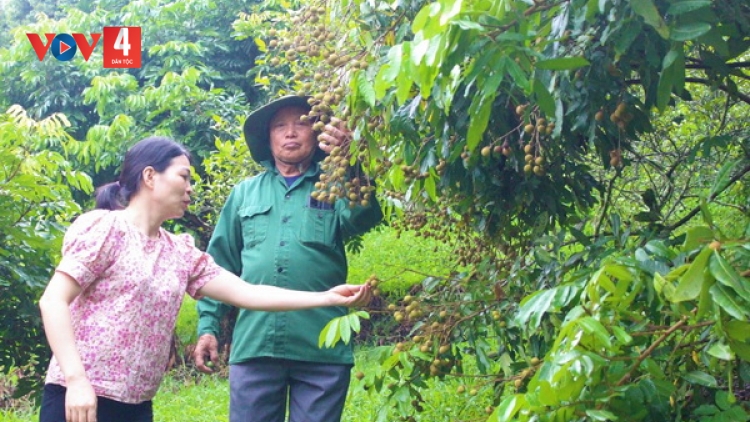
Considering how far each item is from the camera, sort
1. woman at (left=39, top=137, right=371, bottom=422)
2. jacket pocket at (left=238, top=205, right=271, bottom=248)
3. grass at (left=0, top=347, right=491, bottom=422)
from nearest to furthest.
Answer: woman at (left=39, top=137, right=371, bottom=422)
jacket pocket at (left=238, top=205, right=271, bottom=248)
grass at (left=0, top=347, right=491, bottom=422)

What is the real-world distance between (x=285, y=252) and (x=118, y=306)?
78 cm

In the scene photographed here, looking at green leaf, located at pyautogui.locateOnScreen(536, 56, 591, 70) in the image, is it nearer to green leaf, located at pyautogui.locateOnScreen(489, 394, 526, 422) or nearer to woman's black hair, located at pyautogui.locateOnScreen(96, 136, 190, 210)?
green leaf, located at pyautogui.locateOnScreen(489, 394, 526, 422)

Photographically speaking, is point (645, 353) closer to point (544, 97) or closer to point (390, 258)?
point (544, 97)

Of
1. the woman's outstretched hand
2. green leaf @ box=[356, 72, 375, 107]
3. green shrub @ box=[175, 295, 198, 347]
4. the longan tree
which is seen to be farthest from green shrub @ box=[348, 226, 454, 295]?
green leaf @ box=[356, 72, 375, 107]

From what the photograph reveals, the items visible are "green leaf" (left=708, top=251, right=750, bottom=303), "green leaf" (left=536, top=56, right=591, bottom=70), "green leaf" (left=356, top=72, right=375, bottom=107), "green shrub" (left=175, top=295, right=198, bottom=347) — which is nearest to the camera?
"green leaf" (left=708, top=251, right=750, bottom=303)

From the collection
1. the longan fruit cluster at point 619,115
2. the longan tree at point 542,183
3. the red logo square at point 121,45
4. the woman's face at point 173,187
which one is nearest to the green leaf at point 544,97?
the longan tree at point 542,183

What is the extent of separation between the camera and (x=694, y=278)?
183 cm

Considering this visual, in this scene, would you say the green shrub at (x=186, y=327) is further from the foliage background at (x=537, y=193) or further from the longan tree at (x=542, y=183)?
the longan tree at (x=542, y=183)

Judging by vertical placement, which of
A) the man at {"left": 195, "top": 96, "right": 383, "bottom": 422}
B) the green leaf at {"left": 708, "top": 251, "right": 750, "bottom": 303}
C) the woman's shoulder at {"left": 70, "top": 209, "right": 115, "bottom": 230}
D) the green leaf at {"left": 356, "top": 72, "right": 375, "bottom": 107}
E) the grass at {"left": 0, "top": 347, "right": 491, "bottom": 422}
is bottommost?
the grass at {"left": 0, "top": 347, "right": 491, "bottom": 422}

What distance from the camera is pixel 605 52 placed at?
2.58 meters

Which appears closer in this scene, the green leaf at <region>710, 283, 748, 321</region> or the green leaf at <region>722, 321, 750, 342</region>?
the green leaf at <region>710, 283, 748, 321</region>

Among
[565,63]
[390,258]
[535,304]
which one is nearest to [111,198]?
[535,304]

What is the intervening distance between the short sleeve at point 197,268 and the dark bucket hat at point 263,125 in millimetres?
597

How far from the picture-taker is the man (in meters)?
3.43
